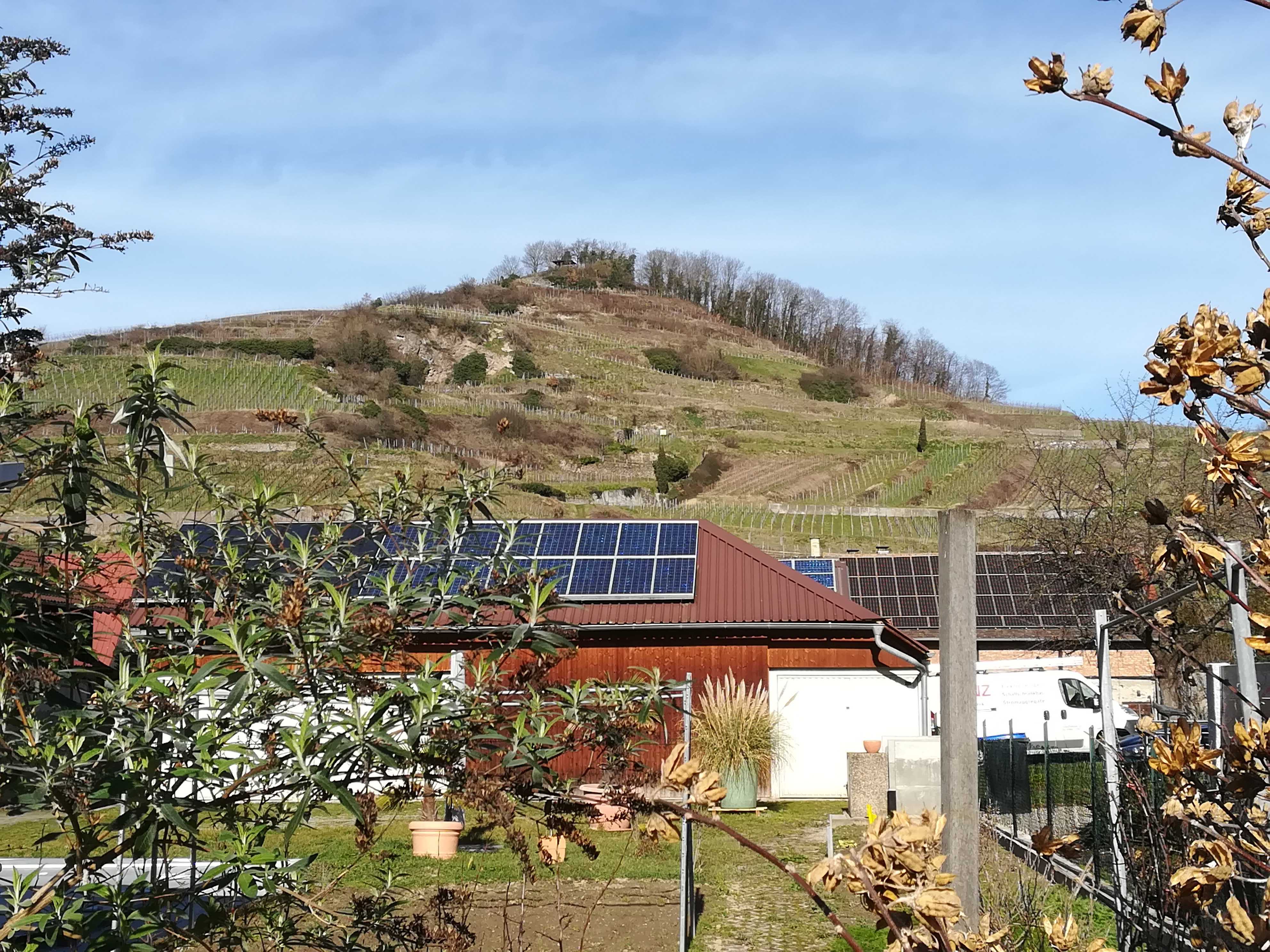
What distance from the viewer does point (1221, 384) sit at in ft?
6.92

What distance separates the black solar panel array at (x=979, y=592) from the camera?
30.0m

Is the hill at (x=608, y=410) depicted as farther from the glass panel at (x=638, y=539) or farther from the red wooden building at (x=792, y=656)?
the glass panel at (x=638, y=539)

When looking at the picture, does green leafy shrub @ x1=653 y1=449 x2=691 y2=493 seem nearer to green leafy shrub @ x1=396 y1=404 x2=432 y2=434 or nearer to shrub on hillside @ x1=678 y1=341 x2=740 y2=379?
green leafy shrub @ x1=396 y1=404 x2=432 y2=434

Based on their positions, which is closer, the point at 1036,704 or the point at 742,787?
the point at 742,787

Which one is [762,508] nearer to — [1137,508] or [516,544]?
[1137,508]

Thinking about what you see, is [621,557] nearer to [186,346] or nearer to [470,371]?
[186,346]

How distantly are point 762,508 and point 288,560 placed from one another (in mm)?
61255

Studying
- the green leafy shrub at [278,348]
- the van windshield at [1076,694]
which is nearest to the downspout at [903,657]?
the van windshield at [1076,694]

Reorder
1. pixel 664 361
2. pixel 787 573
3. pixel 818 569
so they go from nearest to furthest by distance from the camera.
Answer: pixel 787 573 < pixel 818 569 < pixel 664 361

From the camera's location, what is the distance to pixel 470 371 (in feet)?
357

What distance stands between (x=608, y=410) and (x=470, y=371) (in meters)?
16.7

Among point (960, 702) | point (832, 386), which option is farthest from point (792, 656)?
point (832, 386)

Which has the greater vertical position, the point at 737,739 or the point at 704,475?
the point at 704,475

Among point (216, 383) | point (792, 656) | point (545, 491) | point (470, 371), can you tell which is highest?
point (470, 371)
